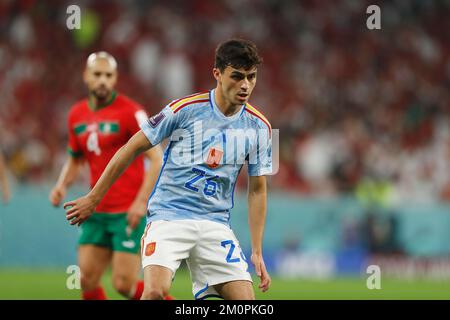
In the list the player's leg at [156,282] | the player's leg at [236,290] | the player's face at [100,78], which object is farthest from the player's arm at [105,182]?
the player's face at [100,78]

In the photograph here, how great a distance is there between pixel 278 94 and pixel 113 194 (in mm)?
11033

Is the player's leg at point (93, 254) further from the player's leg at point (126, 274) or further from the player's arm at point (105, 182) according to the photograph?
the player's arm at point (105, 182)

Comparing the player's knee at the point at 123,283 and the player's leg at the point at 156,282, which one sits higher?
the player's leg at the point at 156,282

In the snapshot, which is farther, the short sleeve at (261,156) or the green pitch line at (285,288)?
the green pitch line at (285,288)

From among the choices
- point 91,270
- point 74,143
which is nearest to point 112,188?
point 74,143

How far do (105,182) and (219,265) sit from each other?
3.08 ft

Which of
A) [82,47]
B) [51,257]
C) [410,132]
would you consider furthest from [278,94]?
[51,257]

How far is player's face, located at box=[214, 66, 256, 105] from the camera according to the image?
582cm

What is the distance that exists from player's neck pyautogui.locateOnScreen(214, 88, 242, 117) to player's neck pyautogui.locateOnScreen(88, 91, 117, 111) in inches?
103

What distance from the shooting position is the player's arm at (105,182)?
5621 millimetres

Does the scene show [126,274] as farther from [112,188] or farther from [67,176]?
[67,176]

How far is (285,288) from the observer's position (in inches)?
492

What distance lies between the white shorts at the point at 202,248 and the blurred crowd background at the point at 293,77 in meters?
10.1
